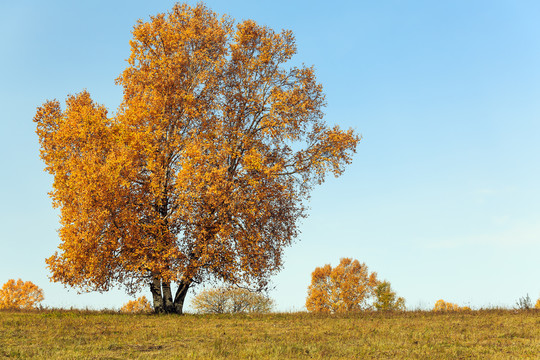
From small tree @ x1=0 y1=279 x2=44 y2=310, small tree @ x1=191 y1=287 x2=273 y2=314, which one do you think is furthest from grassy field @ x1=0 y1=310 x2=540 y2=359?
small tree @ x1=0 y1=279 x2=44 y2=310

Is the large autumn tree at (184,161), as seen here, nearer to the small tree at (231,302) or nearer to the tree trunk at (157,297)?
the tree trunk at (157,297)

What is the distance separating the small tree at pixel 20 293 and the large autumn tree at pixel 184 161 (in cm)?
6419

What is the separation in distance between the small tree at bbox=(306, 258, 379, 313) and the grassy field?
44.9 m

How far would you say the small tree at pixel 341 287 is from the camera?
222 ft

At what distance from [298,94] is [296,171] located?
4.35 metres

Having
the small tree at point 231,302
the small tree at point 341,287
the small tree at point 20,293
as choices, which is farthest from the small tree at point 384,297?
the small tree at point 20,293

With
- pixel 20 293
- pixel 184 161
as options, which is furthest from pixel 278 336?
pixel 20 293

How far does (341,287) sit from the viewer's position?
2719 inches

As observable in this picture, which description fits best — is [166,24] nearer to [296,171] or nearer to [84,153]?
[84,153]

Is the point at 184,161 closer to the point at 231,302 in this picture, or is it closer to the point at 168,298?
the point at 168,298

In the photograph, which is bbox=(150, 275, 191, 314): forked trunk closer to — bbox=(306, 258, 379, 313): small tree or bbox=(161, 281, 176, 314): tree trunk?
bbox=(161, 281, 176, 314): tree trunk

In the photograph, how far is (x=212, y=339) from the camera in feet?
54.4

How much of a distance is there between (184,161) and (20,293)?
72608mm

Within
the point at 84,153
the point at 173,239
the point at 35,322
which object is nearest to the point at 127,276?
the point at 173,239
